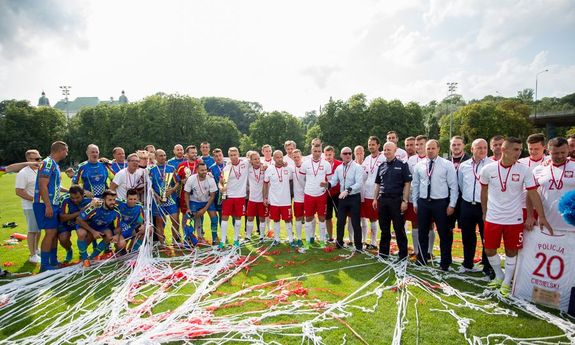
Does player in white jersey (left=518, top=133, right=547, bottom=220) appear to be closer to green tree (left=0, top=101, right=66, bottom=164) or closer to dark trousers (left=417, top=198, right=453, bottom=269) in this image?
dark trousers (left=417, top=198, right=453, bottom=269)

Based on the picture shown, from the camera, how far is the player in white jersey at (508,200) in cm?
447

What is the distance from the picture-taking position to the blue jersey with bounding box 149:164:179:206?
7328 mm

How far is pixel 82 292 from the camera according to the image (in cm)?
494

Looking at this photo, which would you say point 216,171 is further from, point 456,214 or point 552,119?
point 552,119

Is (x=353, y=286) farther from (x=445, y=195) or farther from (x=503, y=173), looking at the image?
(x=503, y=173)

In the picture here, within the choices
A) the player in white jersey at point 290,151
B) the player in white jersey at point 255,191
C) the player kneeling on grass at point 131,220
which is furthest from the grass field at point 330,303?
the player in white jersey at point 290,151

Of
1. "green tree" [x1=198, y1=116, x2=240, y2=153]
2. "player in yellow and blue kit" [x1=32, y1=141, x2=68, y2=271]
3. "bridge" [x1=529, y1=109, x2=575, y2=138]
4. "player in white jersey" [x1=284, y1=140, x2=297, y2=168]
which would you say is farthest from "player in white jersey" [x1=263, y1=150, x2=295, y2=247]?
"bridge" [x1=529, y1=109, x2=575, y2=138]

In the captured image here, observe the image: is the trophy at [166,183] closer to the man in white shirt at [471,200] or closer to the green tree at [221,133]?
the man in white shirt at [471,200]

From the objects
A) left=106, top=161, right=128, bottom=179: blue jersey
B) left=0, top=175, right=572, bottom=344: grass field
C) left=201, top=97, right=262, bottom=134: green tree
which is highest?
left=201, top=97, right=262, bottom=134: green tree

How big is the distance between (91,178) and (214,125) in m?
46.7

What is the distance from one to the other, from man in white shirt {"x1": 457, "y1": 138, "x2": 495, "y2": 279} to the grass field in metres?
0.31

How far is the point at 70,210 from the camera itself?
20.7ft

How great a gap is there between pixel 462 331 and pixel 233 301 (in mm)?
2873

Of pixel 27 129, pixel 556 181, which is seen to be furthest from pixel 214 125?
pixel 556 181
